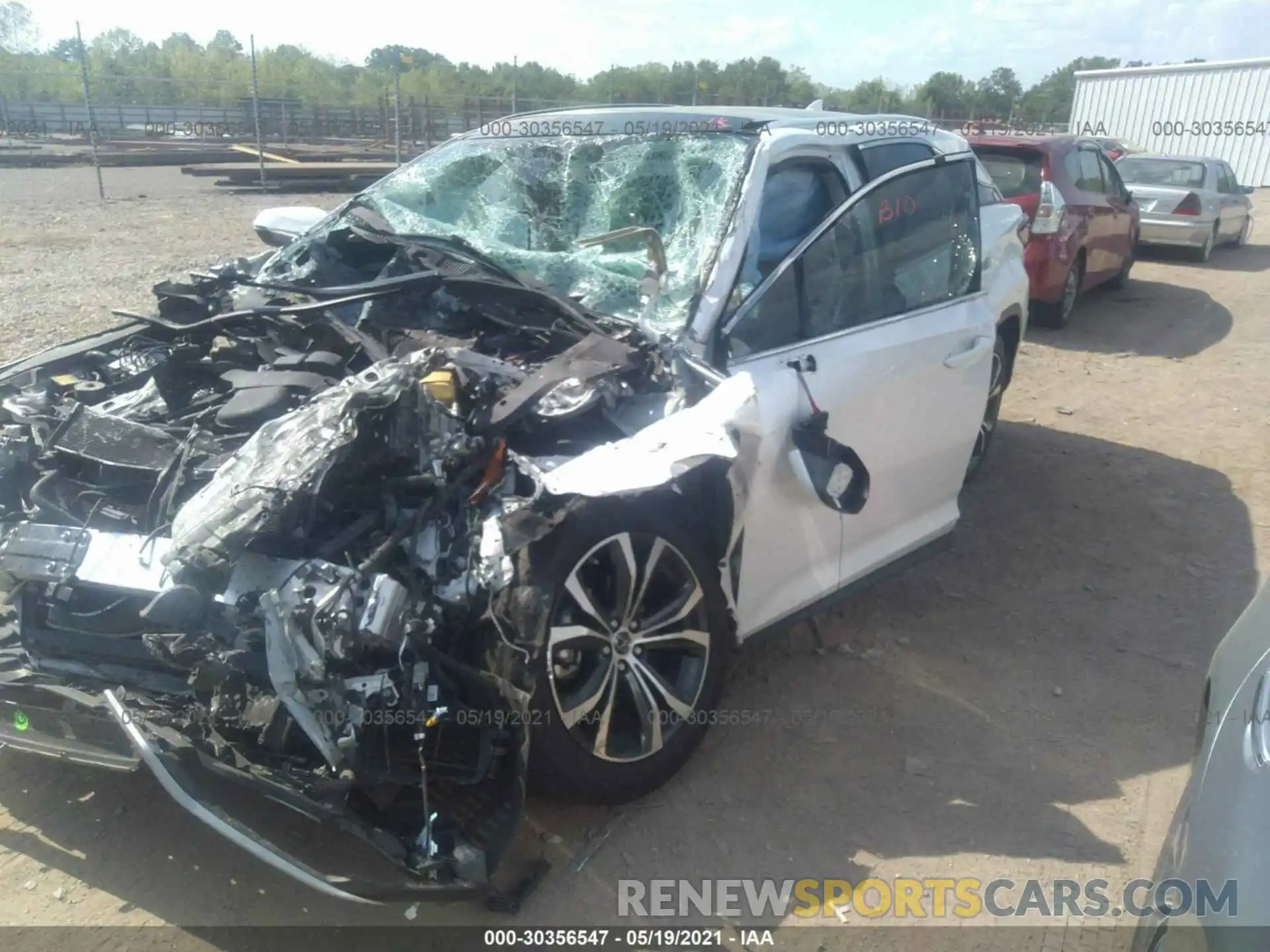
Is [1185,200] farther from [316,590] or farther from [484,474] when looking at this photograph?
[316,590]

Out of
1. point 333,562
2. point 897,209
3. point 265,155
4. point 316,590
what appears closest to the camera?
point 316,590

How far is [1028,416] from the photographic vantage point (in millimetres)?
7363

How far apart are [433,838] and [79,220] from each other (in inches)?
573

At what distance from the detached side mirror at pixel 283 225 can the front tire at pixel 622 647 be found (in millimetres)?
2898

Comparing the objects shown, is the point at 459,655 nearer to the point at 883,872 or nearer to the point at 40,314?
the point at 883,872

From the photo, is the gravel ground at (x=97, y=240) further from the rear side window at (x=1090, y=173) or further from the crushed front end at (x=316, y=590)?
the rear side window at (x=1090, y=173)

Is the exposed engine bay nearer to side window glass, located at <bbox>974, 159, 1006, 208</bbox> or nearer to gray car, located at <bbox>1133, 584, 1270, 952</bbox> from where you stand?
gray car, located at <bbox>1133, 584, 1270, 952</bbox>

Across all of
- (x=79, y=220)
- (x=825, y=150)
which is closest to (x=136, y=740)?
(x=825, y=150)

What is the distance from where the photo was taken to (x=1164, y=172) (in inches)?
581

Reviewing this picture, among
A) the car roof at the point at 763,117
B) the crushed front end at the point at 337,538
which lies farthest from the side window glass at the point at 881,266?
the crushed front end at the point at 337,538

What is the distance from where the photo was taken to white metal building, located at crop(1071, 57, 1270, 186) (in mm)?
28859

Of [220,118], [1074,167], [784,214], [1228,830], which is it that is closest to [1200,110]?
[1074,167]

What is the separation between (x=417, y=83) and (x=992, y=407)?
34537mm

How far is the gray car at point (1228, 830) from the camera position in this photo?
1732 mm
